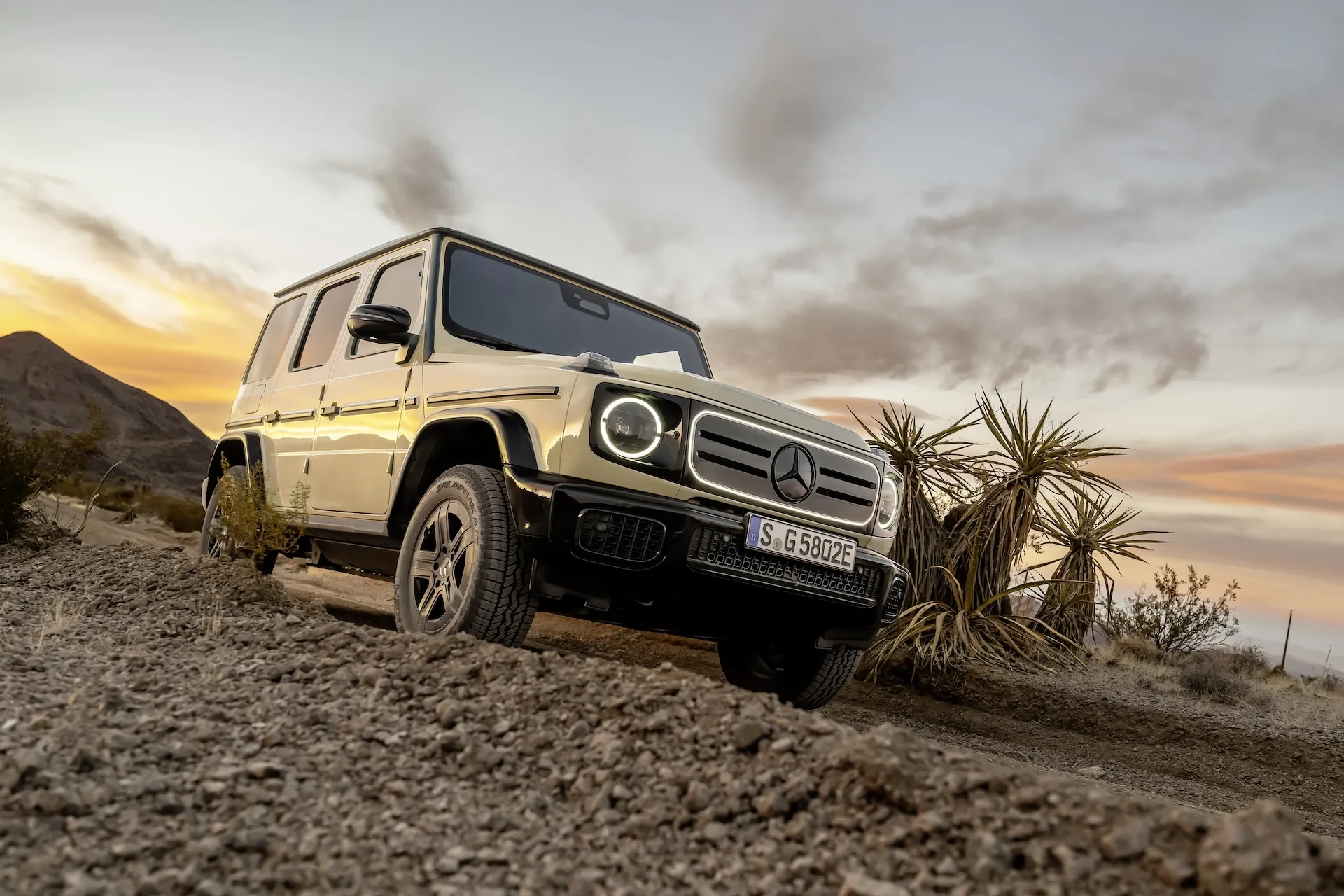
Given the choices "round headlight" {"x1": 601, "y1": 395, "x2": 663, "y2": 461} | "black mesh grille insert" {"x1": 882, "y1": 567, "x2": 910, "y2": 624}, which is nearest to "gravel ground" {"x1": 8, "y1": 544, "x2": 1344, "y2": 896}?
"round headlight" {"x1": 601, "y1": 395, "x2": 663, "y2": 461}

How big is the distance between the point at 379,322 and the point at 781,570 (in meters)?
2.30

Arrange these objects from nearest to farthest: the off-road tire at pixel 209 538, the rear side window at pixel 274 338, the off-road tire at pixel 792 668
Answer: the off-road tire at pixel 792 668 < the off-road tire at pixel 209 538 < the rear side window at pixel 274 338

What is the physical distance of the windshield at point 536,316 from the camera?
4.87m

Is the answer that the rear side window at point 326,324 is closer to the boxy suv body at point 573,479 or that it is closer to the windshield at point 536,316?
the boxy suv body at point 573,479

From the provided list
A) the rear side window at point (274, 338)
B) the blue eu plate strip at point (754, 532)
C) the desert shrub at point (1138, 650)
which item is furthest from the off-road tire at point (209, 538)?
the desert shrub at point (1138, 650)

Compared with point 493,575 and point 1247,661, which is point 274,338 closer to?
point 493,575

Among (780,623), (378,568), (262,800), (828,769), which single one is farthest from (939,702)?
(262,800)

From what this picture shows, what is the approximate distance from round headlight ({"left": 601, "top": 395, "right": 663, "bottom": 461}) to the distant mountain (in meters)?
65.4

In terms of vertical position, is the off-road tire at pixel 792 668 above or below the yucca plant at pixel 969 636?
below

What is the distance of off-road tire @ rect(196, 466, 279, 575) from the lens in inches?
236

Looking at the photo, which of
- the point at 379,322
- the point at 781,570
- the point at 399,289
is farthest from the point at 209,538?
the point at 781,570

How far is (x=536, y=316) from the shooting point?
5043 millimetres

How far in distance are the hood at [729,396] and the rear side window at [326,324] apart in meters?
2.68

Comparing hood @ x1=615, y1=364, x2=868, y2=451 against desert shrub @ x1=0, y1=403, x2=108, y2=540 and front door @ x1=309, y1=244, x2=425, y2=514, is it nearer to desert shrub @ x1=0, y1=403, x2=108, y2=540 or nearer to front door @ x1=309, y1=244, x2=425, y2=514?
front door @ x1=309, y1=244, x2=425, y2=514
